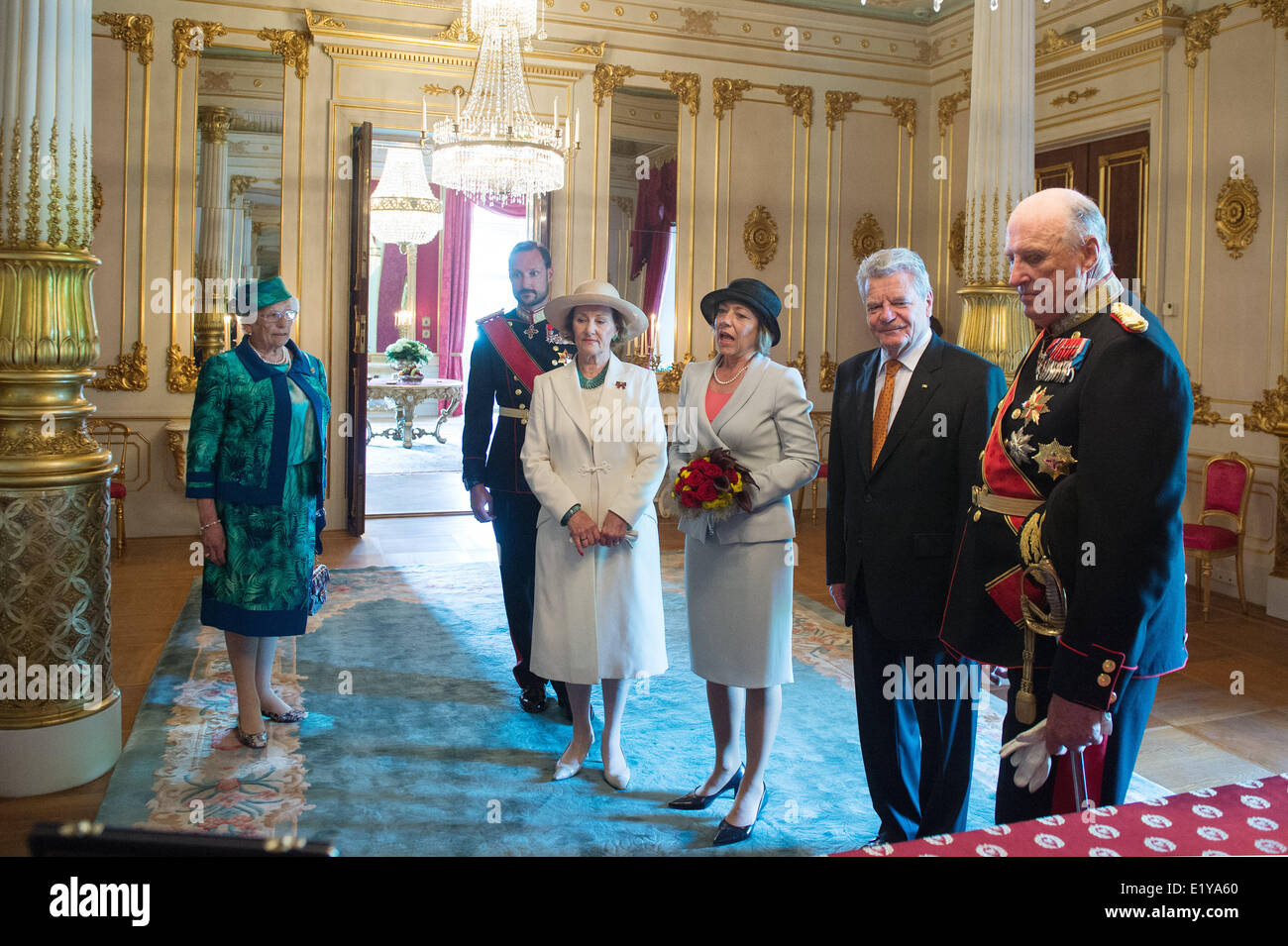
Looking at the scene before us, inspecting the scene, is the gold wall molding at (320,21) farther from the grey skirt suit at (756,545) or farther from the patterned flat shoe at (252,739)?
the grey skirt suit at (756,545)

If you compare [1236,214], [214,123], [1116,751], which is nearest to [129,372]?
[214,123]

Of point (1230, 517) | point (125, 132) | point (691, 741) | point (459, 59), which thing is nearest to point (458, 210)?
point (459, 59)

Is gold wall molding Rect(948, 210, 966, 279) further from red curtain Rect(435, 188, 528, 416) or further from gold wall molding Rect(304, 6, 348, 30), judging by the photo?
red curtain Rect(435, 188, 528, 416)

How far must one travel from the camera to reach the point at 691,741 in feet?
11.8

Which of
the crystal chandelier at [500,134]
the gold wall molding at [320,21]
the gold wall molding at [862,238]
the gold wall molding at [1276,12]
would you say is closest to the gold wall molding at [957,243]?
the gold wall molding at [862,238]

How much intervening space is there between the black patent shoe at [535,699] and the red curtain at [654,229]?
4.92m

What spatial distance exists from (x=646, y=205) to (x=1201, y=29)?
4.01 metres

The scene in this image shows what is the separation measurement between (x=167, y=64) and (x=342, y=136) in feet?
4.02

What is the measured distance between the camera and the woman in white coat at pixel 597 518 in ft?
10.0

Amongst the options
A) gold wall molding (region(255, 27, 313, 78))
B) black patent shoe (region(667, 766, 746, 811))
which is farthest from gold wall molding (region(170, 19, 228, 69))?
black patent shoe (region(667, 766, 746, 811))

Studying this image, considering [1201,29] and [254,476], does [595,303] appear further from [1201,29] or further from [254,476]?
[1201,29]

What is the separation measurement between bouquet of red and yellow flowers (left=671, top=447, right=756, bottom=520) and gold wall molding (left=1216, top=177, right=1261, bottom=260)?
4.87 metres

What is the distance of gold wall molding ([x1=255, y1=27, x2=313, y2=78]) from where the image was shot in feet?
23.8

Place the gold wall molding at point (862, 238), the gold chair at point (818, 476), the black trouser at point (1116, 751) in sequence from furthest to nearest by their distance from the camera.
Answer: the gold wall molding at point (862, 238) < the gold chair at point (818, 476) < the black trouser at point (1116, 751)
